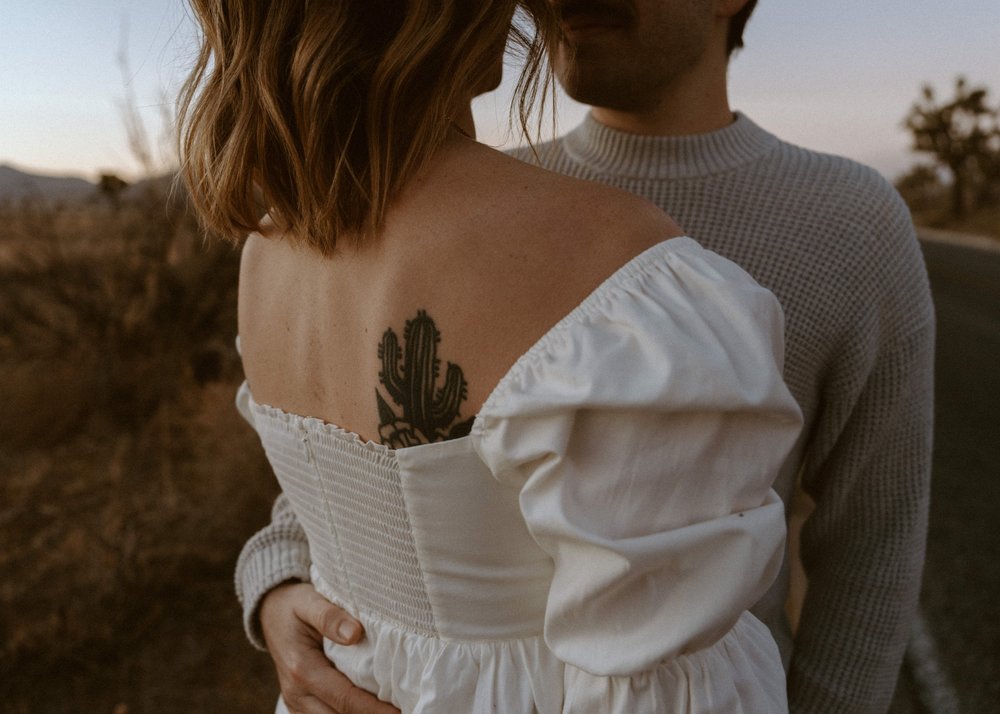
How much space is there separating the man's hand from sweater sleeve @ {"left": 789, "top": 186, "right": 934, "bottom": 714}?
1.00 m

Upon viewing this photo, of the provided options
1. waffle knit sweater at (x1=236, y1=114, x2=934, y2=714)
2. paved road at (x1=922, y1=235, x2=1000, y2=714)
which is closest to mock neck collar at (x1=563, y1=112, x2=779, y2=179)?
waffle knit sweater at (x1=236, y1=114, x2=934, y2=714)

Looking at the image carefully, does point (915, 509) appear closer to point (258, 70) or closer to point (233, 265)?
point (258, 70)

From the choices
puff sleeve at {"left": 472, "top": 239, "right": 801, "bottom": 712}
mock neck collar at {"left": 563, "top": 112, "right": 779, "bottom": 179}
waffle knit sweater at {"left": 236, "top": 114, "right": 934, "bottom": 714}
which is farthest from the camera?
mock neck collar at {"left": 563, "top": 112, "right": 779, "bottom": 179}

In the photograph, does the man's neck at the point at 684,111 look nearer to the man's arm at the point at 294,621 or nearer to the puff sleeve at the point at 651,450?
the puff sleeve at the point at 651,450

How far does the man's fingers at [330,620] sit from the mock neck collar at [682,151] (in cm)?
102

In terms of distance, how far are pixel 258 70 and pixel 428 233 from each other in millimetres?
324

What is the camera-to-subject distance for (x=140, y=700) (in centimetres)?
313

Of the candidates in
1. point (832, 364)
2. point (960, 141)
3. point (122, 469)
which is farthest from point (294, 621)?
point (960, 141)

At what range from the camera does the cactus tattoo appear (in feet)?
2.97

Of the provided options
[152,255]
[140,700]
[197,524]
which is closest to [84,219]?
[152,255]

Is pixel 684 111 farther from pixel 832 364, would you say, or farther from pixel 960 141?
pixel 960 141

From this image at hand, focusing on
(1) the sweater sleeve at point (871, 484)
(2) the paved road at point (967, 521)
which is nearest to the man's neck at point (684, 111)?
(1) the sweater sleeve at point (871, 484)

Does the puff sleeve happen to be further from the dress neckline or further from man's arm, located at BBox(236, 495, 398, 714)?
man's arm, located at BBox(236, 495, 398, 714)

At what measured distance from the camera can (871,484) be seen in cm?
158
